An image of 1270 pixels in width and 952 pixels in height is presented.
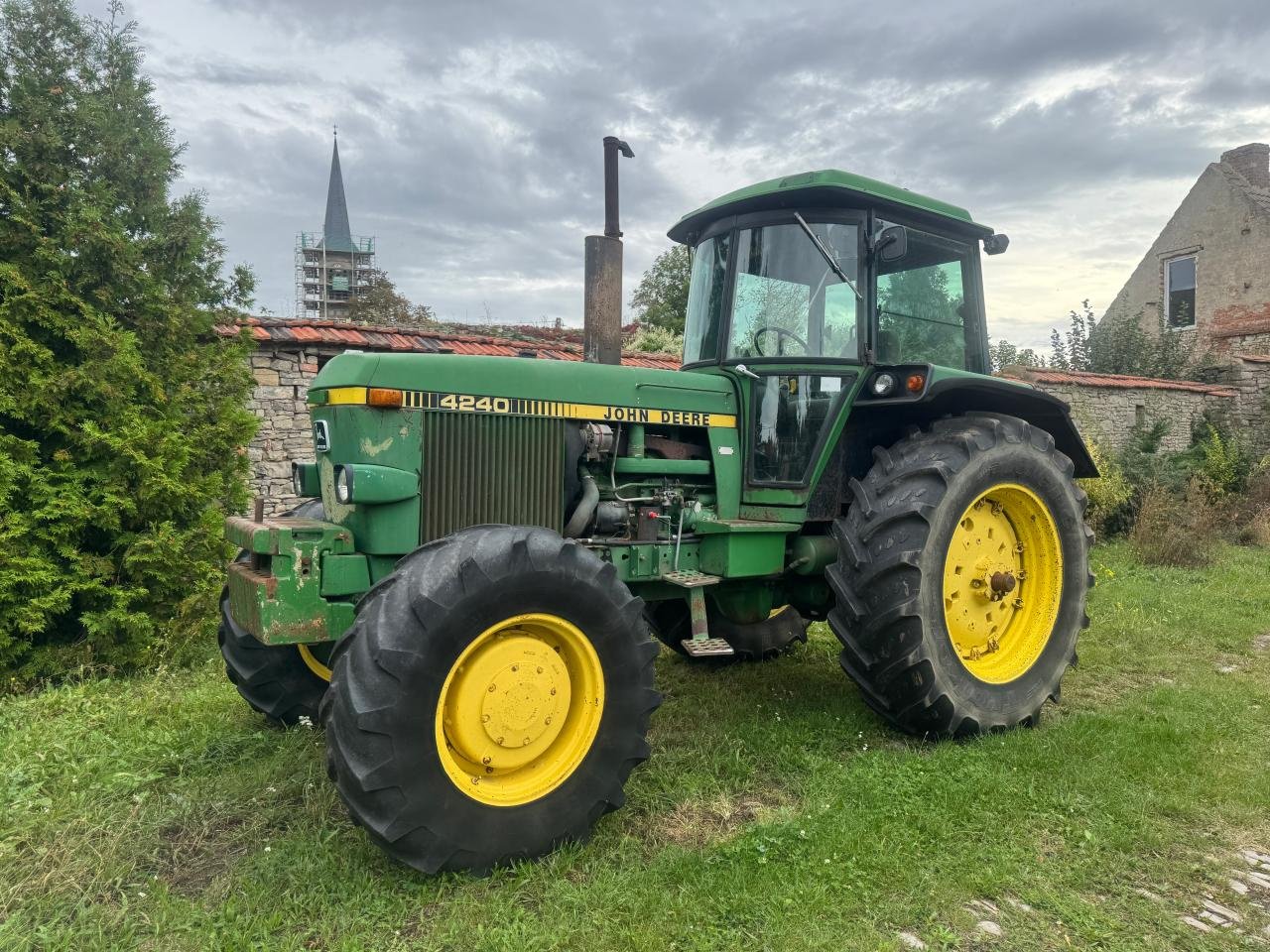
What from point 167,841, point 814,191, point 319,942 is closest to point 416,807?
point 319,942

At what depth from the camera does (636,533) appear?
150 inches

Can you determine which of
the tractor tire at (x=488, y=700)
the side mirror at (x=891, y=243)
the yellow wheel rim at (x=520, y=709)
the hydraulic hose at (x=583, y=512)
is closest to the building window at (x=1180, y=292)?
the side mirror at (x=891, y=243)

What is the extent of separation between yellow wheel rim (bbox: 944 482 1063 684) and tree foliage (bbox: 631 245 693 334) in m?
12.6

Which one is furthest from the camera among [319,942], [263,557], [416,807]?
[263,557]

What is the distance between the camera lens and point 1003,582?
4.00 m

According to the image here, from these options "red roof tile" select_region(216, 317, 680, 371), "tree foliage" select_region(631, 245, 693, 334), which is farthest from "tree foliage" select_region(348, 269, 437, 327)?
"red roof tile" select_region(216, 317, 680, 371)

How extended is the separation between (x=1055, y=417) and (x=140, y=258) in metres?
5.61

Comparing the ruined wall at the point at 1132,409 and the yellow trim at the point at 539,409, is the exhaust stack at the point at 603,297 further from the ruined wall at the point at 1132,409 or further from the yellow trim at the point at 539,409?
the ruined wall at the point at 1132,409

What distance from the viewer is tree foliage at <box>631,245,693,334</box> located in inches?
690

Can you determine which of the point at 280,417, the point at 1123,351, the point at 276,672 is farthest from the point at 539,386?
the point at 1123,351

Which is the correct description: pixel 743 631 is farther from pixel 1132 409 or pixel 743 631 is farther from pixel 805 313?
pixel 1132 409

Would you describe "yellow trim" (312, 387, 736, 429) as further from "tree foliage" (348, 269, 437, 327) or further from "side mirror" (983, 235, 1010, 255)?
"tree foliage" (348, 269, 437, 327)

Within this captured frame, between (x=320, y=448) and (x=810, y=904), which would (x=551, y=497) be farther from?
(x=810, y=904)

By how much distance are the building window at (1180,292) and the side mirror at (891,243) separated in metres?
16.7
